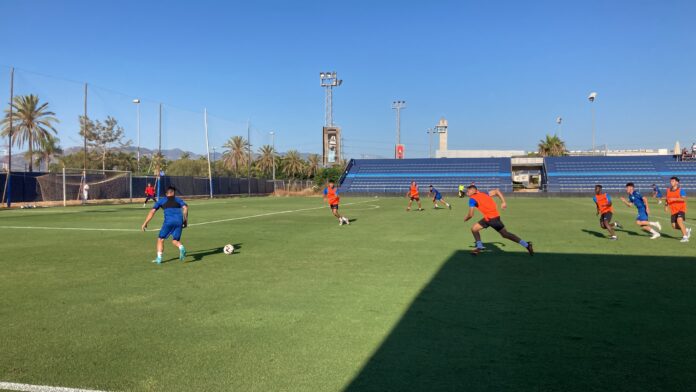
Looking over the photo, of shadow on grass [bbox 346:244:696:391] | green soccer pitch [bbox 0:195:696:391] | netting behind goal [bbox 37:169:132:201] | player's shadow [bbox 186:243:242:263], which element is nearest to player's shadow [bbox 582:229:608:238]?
green soccer pitch [bbox 0:195:696:391]

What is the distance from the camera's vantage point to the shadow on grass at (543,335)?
3939mm

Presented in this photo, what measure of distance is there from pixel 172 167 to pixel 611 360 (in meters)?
104

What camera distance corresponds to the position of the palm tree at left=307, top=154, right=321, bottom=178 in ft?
314

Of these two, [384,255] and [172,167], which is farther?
[172,167]

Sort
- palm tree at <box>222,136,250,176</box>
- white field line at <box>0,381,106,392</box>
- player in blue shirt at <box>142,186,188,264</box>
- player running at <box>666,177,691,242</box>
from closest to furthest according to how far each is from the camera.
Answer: white field line at <box>0,381,106,392</box>, player in blue shirt at <box>142,186,188,264</box>, player running at <box>666,177,691,242</box>, palm tree at <box>222,136,250,176</box>

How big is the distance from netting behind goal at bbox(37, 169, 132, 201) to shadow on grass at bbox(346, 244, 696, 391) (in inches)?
1455

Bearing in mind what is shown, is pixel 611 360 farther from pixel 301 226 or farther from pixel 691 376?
pixel 301 226

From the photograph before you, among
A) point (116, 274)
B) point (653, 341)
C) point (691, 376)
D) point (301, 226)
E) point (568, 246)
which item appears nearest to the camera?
point (691, 376)

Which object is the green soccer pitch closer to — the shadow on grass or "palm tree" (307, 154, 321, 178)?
the shadow on grass

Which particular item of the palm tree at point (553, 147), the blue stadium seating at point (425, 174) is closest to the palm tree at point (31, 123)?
the blue stadium seating at point (425, 174)

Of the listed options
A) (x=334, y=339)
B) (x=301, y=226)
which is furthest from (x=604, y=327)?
(x=301, y=226)

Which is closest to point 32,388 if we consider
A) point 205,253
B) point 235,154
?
point 205,253

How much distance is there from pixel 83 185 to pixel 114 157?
42432 mm

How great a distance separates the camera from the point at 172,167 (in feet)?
327
